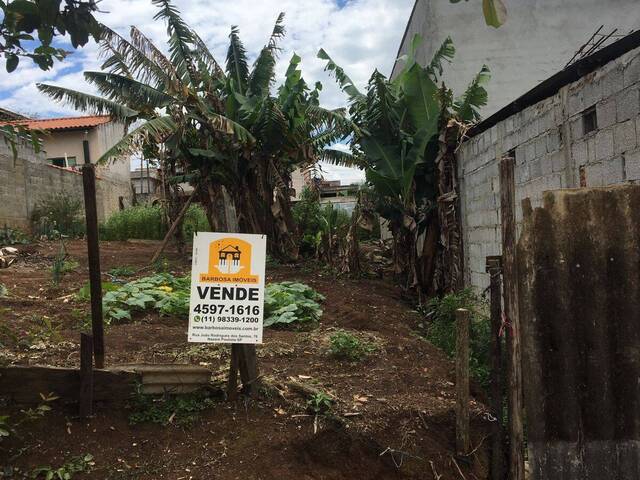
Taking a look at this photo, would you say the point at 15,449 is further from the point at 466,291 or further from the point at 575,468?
the point at 466,291

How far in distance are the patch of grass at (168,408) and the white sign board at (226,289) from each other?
478 millimetres

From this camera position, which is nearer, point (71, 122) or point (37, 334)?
point (37, 334)

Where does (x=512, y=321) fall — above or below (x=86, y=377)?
above

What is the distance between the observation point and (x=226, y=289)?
3.78 meters

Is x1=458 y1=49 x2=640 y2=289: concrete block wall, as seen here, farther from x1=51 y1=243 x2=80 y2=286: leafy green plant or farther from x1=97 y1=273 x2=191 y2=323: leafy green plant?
x1=51 y1=243 x2=80 y2=286: leafy green plant

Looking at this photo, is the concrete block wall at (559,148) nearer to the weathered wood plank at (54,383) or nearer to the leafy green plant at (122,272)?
the weathered wood plank at (54,383)

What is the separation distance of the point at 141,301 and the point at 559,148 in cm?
480

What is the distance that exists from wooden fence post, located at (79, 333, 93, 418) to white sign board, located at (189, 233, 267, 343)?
643mm

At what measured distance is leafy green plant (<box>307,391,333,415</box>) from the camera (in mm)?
3945

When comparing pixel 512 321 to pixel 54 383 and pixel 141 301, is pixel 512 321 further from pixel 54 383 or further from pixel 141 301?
pixel 141 301

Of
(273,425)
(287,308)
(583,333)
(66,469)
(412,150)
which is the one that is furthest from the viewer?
(412,150)

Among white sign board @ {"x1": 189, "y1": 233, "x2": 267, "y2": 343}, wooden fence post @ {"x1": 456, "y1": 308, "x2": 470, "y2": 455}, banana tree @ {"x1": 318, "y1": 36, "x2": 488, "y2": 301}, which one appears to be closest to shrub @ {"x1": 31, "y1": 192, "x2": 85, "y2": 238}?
banana tree @ {"x1": 318, "y1": 36, "x2": 488, "y2": 301}

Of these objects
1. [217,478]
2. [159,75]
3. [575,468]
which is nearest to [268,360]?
[217,478]

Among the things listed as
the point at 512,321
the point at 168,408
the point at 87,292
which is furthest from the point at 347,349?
the point at 87,292
